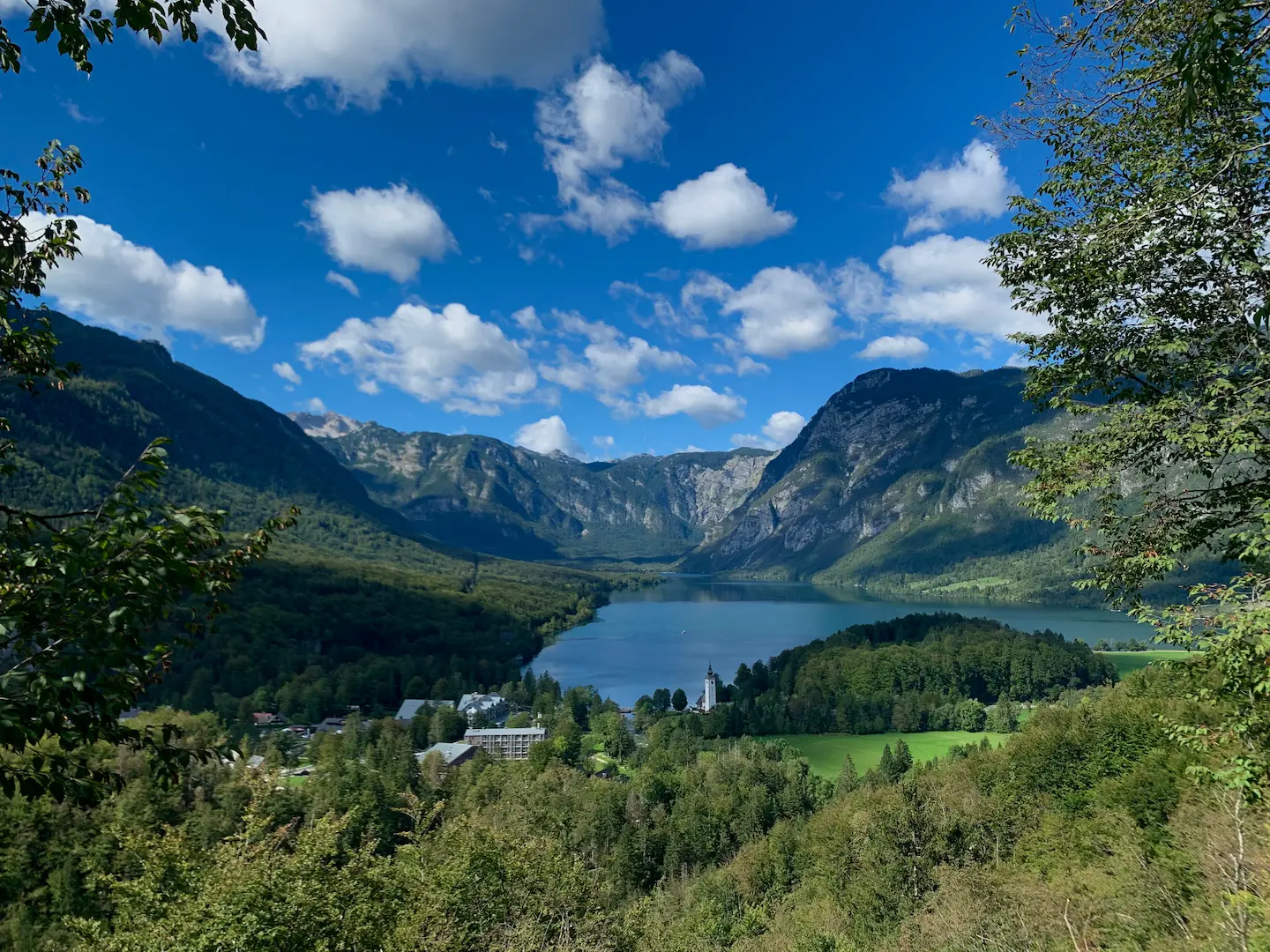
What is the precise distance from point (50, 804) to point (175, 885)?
21889 mm

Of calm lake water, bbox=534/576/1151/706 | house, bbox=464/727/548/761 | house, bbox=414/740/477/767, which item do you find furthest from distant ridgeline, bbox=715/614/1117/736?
house, bbox=414/740/477/767

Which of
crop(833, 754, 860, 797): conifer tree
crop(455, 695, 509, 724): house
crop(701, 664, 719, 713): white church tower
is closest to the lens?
crop(833, 754, 860, 797): conifer tree

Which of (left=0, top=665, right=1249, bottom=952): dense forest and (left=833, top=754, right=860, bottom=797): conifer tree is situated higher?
(left=0, top=665, right=1249, bottom=952): dense forest

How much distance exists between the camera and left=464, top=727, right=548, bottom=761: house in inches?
2315

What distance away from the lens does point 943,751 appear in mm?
55781

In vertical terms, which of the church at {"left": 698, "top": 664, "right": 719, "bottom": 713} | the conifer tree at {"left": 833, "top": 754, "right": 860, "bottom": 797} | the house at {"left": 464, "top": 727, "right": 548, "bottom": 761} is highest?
the conifer tree at {"left": 833, "top": 754, "right": 860, "bottom": 797}

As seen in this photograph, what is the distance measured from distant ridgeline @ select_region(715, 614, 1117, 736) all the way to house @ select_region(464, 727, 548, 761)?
17.4 metres

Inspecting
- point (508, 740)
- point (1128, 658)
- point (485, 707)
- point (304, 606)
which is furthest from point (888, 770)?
point (304, 606)

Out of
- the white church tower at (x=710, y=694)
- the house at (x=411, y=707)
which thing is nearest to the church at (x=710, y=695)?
the white church tower at (x=710, y=694)

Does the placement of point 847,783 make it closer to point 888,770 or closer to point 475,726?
point 888,770

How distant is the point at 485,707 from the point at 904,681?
1855 inches

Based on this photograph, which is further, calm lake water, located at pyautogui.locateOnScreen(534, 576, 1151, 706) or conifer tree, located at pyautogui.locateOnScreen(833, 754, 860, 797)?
calm lake water, located at pyautogui.locateOnScreen(534, 576, 1151, 706)

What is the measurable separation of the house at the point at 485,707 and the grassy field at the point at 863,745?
1189 inches

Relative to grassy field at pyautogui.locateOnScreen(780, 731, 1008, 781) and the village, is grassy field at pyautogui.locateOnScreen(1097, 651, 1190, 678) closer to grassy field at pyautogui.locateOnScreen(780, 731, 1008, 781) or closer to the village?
grassy field at pyautogui.locateOnScreen(780, 731, 1008, 781)
